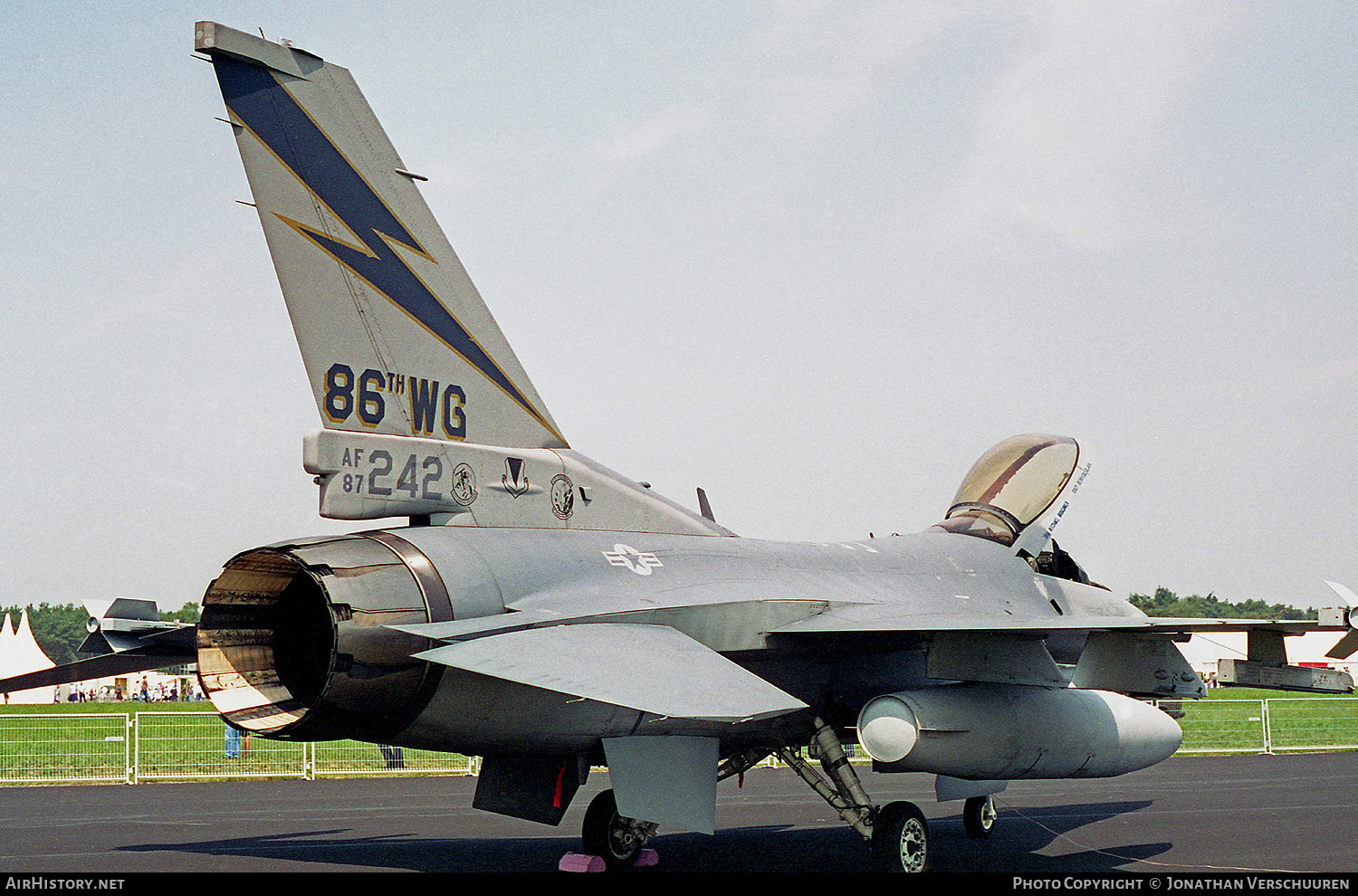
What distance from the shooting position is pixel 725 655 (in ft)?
26.9

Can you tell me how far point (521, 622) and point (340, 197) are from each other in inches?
116

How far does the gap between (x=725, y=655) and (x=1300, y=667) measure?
4.37 meters

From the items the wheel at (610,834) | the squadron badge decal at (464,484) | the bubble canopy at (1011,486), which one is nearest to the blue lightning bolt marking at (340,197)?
the squadron badge decal at (464,484)

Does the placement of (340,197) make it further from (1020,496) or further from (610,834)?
(1020,496)

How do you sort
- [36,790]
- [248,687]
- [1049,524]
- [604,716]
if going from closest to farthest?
[248,687] → [604,716] → [1049,524] → [36,790]

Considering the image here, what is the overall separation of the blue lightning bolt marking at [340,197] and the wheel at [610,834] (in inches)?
142

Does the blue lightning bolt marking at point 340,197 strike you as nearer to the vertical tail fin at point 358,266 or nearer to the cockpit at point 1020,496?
the vertical tail fin at point 358,266

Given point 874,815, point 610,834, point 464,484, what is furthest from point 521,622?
point 874,815

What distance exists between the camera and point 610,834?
30.8 feet

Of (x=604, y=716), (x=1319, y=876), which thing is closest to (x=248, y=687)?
(x=604, y=716)

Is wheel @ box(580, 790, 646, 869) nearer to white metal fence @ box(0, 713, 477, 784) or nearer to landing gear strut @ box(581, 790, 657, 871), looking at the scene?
landing gear strut @ box(581, 790, 657, 871)

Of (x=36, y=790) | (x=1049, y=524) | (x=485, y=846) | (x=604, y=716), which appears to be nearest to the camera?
(x=604, y=716)

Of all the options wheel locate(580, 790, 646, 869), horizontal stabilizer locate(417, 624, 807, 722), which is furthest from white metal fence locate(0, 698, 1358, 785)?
horizontal stabilizer locate(417, 624, 807, 722)

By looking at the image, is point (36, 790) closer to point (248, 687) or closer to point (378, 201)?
point (248, 687)
